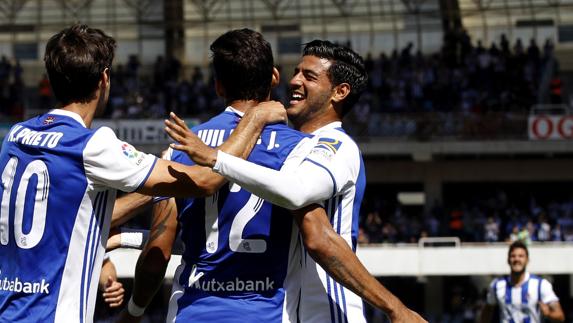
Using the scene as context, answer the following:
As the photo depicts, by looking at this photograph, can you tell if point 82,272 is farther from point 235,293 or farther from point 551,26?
point 551,26

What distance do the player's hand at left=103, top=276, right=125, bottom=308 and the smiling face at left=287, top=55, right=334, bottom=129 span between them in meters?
1.28

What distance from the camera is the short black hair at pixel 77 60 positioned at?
13.9ft

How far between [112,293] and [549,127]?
85.8 ft

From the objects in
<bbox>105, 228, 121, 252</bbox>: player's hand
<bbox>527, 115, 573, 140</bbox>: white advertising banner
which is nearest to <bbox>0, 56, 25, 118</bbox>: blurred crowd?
<bbox>527, 115, 573, 140</bbox>: white advertising banner

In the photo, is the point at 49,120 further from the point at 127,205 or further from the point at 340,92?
the point at 340,92

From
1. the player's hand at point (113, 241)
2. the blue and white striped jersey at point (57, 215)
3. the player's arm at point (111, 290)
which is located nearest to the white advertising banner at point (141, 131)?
the player's arm at point (111, 290)

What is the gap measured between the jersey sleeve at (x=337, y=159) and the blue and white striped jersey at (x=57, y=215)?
0.70m

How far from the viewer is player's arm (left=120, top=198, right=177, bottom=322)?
4.76 metres

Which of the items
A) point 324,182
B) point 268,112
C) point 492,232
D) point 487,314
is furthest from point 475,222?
point 324,182

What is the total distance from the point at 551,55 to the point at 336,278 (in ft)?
99.5

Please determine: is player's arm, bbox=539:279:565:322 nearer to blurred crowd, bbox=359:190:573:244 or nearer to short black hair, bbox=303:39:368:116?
short black hair, bbox=303:39:368:116

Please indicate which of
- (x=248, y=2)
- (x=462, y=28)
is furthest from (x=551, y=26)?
(x=248, y=2)

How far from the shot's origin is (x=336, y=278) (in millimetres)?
4363

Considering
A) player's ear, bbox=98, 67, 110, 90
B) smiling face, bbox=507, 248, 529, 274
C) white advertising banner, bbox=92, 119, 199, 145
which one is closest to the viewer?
player's ear, bbox=98, 67, 110, 90
